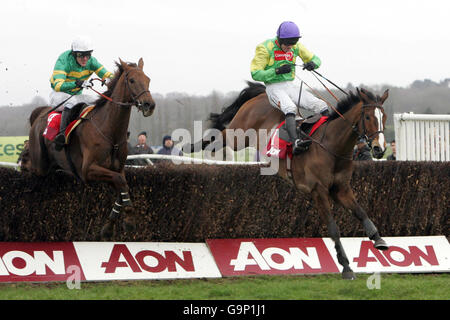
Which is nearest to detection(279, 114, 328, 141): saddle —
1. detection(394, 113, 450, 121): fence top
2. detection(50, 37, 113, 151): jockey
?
detection(50, 37, 113, 151): jockey

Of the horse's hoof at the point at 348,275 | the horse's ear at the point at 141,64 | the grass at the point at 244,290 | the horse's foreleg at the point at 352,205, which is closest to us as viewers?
the grass at the point at 244,290

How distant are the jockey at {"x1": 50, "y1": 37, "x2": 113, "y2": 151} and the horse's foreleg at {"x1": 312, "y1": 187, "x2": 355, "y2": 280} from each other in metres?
2.62

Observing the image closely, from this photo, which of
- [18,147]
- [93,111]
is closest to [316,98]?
[93,111]

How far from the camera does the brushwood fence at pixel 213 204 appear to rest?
7871mm

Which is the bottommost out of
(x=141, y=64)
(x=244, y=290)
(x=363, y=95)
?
(x=244, y=290)

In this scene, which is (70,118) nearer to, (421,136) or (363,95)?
(363,95)

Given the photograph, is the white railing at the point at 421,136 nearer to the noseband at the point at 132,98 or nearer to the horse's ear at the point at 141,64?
the horse's ear at the point at 141,64

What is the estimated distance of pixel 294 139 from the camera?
766 cm

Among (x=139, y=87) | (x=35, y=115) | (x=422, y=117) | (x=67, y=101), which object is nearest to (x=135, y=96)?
(x=139, y=87)

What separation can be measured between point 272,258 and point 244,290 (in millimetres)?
1349

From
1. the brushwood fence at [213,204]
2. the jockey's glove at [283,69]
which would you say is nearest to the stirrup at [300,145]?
the jockey's glove at [283,69]

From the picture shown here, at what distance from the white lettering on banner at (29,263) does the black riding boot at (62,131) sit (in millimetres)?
1140

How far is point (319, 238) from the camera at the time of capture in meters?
8.54

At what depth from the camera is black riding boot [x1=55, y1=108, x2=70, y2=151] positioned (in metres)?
7.65
